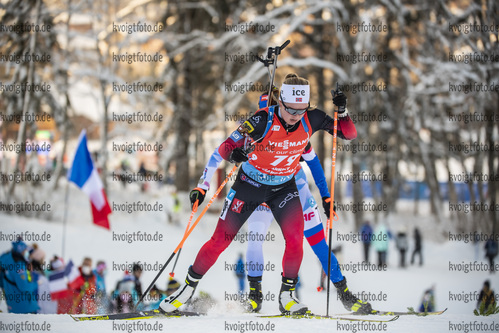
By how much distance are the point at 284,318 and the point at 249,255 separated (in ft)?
3.22

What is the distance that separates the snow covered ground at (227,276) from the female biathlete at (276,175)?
58cm

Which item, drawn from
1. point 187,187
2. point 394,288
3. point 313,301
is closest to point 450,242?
point 394,288

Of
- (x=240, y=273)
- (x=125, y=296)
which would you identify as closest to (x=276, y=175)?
(x=125, y=296)

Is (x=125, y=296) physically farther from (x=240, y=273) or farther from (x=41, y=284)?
(x=240, y=273)

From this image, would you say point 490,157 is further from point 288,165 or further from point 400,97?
point 288,165

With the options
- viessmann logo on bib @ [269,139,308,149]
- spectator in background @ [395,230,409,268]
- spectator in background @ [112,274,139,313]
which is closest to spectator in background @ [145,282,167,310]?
spectator in background @ [112,274,139,313]

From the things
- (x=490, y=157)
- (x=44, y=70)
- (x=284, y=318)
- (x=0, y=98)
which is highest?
(x=44, y=70)

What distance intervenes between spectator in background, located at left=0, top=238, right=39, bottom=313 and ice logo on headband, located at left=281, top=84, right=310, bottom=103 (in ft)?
15.1

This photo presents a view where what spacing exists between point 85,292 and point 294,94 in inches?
194

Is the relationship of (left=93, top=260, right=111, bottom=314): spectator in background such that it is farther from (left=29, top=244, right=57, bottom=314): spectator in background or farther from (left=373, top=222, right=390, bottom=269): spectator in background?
(left=373, top=222, right=390, bottom=269): spectator in background

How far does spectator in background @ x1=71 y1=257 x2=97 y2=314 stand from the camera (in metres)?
8.06

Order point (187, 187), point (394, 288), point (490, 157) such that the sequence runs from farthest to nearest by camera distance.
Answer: point (187, 187), point (490, 157), point (394, 288)

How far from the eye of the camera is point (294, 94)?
17.8 ft

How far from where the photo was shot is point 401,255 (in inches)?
703
